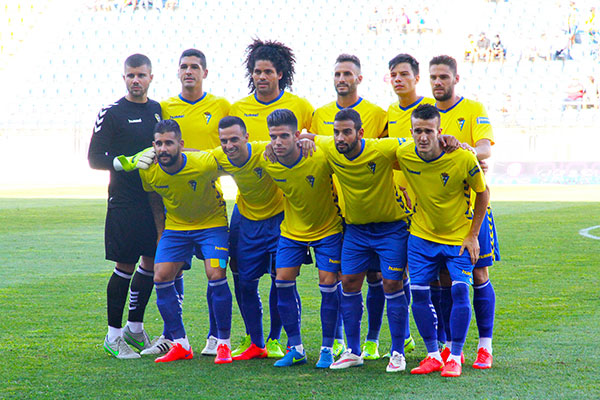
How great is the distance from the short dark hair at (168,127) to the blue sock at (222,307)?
0.96m

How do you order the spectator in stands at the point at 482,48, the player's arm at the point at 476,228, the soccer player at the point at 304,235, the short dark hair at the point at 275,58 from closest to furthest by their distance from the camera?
the player's arm at the point at 476,228
the soccer player at the point at 304,235
the short dark hair at the point at 275,58
the spectator in stands at the point at 482,48

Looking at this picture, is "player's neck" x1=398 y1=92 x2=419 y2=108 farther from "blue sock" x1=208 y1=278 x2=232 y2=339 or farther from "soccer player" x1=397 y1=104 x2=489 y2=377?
"blue sock" x1=208 y1=278 x2=232 y2=339

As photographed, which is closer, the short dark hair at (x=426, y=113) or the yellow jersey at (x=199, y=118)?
the short dark hair at (x=426, y=113)

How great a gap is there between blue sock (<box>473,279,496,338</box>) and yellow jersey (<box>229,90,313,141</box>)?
5.27 ft

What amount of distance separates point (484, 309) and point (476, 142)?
1.01 metres

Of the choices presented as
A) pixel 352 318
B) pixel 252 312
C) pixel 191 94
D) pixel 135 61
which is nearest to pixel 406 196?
pixel 352 318

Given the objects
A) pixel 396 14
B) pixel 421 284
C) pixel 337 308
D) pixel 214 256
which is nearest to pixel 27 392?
pixel 214 256

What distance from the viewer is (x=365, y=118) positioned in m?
5.10

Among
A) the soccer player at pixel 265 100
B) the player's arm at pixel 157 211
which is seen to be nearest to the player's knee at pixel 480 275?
the soccer player at pixel 265 100

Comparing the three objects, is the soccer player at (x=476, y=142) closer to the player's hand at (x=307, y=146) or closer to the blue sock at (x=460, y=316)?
the blue sock at (x=460, y=316)

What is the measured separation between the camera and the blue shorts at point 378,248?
4652 millimetres

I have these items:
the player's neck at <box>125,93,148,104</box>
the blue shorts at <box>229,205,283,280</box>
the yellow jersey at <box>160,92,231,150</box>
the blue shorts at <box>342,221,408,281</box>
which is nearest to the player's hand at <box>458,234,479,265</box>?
the blue shorts at <box>342,221,408,281</box>

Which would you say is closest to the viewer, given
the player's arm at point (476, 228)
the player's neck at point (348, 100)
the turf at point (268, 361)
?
the turf at point (268, 361)

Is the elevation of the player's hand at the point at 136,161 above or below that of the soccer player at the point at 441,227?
above
